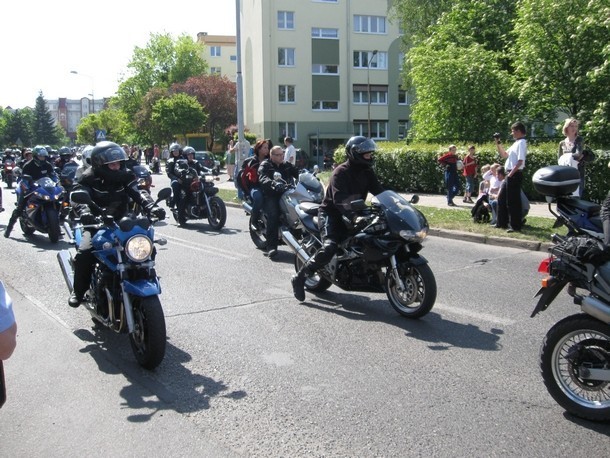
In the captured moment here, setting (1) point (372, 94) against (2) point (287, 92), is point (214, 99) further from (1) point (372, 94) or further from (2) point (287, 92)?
(1) point (372, 94)

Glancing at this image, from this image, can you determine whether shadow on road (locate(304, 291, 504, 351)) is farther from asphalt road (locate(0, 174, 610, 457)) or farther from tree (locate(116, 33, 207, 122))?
tree (locate(116, 33, 207, 122))

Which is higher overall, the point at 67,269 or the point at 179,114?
the point at 179,114

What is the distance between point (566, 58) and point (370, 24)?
3640 cm

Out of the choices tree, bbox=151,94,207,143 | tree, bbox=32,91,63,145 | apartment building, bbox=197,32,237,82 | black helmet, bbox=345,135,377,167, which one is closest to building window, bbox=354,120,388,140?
tree, bbox=151,94,207,143

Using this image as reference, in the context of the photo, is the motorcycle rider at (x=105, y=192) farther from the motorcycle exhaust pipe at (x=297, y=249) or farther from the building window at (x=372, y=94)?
the building window at (x=372, y=94)

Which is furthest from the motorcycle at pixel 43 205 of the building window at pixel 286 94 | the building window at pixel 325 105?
the building window at pixel 325 105

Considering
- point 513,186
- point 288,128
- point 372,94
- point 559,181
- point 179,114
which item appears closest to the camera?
point 559,181

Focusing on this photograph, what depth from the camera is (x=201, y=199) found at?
46.4 ft

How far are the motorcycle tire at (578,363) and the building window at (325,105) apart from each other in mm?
50913

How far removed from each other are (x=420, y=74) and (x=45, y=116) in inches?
4529

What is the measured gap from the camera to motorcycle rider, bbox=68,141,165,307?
5.75 meters

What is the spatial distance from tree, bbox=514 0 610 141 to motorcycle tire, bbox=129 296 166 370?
17.3 m

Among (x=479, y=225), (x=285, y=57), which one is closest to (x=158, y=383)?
(x=479, y=225)

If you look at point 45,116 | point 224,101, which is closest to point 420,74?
point 224,101
